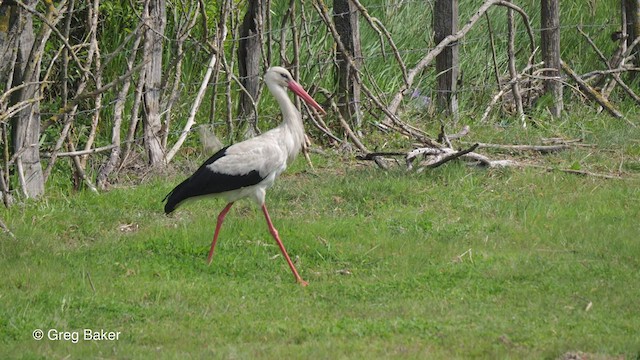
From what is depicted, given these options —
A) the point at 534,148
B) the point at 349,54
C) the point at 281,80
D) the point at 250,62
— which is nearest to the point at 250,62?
the point at 250,62

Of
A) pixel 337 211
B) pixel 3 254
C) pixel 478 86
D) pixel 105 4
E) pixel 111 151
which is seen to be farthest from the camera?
pixel 478 86

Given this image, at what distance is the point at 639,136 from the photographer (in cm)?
1010

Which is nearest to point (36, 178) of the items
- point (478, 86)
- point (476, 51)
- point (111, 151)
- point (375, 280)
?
point (111, 151)

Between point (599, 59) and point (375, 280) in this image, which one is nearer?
point (375, 280)

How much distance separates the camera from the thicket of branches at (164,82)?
8.30 metres

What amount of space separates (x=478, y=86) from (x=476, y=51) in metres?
1.16

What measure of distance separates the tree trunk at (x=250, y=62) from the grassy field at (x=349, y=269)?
90 cm

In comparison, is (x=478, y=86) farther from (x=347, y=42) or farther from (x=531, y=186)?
(x=531, y=186)

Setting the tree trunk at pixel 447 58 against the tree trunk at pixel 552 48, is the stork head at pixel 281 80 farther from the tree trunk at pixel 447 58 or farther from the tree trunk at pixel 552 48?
the tree trunk at pixel 552 48

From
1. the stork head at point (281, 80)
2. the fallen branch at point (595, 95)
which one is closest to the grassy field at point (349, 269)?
the stork head at point (281, 80)

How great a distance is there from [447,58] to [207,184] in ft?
13.7

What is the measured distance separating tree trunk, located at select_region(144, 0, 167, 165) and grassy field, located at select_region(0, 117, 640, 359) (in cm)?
47

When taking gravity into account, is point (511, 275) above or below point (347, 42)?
below

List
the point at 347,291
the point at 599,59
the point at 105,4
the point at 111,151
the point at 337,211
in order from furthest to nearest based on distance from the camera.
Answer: the point at 599,59
the point at 105,4
the point at 111,151
the point at 337,211
the point at 347,291
